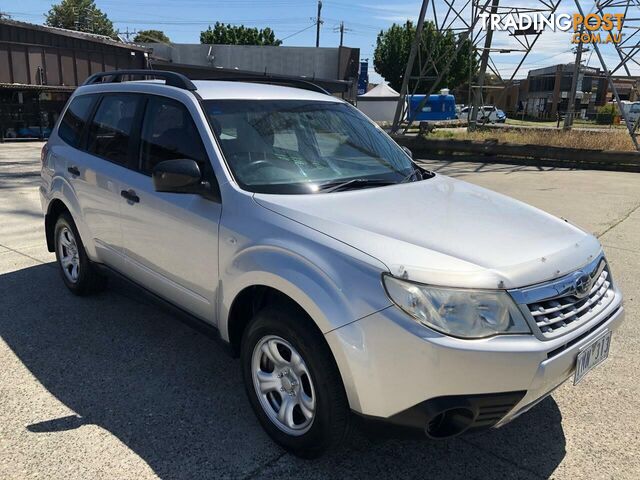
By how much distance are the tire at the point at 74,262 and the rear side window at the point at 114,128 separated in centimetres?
78

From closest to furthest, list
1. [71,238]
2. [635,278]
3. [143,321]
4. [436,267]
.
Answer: [436,267], [143,321], [71,238], [635,278]

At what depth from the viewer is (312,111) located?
3.79 metres

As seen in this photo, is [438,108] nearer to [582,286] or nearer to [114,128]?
[114,128]

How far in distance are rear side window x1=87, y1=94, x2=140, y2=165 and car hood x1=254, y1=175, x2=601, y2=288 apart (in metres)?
1.51

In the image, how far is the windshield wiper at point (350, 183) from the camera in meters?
3.06

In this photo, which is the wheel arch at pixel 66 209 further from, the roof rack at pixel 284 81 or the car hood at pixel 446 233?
the car hood at pixel 446 233

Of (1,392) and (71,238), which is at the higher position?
(71,238)

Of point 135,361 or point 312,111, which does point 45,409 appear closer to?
point 135,361

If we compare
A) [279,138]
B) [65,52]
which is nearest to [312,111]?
[279,138]

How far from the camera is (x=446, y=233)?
2576 mm

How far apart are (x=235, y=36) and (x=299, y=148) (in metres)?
66.5

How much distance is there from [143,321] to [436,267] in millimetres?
2808

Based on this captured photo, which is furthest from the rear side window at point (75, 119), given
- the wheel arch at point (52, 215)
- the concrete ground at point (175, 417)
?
the concrete ground at point (175, 417)

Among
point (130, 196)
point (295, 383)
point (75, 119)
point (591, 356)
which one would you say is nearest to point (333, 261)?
point (295, 383)
